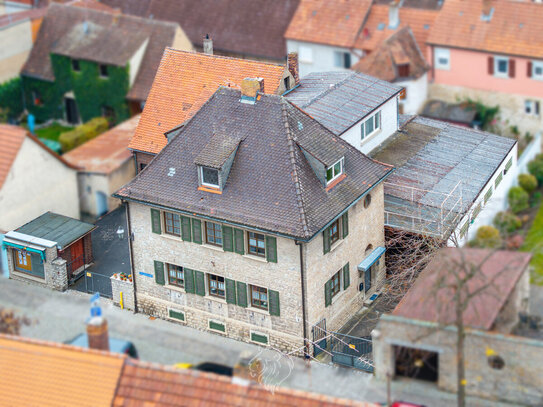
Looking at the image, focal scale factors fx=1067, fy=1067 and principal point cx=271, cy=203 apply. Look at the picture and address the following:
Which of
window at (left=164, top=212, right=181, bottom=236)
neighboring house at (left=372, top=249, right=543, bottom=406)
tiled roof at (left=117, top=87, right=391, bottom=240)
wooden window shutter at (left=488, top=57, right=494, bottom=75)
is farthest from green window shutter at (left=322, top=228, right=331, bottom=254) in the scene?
wooden window shutter at (left=488, top=57, right=494, bottom=75)

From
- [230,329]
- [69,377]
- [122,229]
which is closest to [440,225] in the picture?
[230,329]

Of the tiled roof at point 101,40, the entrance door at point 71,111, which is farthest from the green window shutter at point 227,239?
the entrance door at point 71,111

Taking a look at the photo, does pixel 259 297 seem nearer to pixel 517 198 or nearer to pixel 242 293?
pixel 242 293

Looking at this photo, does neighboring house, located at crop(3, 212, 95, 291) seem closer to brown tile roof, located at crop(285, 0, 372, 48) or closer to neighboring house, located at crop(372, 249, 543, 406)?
neighboring house, located at crop(372, 249, 543, 406)

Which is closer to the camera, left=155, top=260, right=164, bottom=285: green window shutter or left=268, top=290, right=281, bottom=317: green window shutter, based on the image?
left=268, top=290, right=281, bottom=317: green window shutter

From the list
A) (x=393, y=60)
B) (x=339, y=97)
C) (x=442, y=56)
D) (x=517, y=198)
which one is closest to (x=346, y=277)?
(x=339, y=97)

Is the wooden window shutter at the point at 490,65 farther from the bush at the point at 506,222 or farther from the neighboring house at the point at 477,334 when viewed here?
the neighboring house at the point at 477,334
